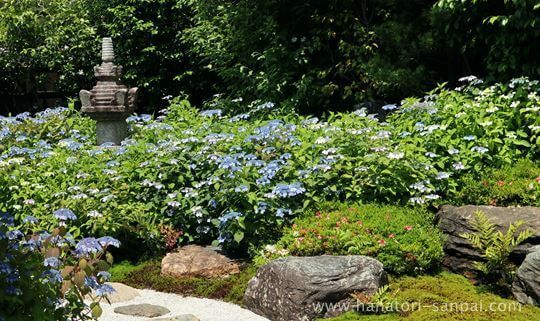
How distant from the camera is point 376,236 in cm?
501

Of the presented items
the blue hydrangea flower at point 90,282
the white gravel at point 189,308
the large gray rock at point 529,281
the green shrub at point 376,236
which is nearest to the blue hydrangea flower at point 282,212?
the green shrub at point 376,236

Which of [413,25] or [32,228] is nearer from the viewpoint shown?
[32,228]

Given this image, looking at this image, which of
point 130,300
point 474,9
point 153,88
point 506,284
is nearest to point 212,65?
point 153,88

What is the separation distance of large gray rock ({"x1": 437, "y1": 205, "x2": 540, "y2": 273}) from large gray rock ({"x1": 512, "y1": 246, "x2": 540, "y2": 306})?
0.33 metres

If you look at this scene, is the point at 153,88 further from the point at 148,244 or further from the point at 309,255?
the point at 309,255

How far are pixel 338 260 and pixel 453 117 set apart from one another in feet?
7.47

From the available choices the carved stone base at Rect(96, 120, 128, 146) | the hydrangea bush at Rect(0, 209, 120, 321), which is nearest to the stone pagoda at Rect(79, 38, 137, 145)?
the carved stone base at Rect(96, 120, 128, 146)

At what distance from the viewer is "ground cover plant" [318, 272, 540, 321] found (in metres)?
4.21

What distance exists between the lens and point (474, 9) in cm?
719

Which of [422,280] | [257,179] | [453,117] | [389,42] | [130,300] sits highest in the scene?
[389,42]

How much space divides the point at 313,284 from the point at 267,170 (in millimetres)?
1486

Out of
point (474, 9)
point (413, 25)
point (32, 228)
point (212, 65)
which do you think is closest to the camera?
point (32, 228)

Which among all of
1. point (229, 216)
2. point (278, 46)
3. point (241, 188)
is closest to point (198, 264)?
point (229, 216)

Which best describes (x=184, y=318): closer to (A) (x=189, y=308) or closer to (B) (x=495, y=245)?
(A) (x=189, y=308)
